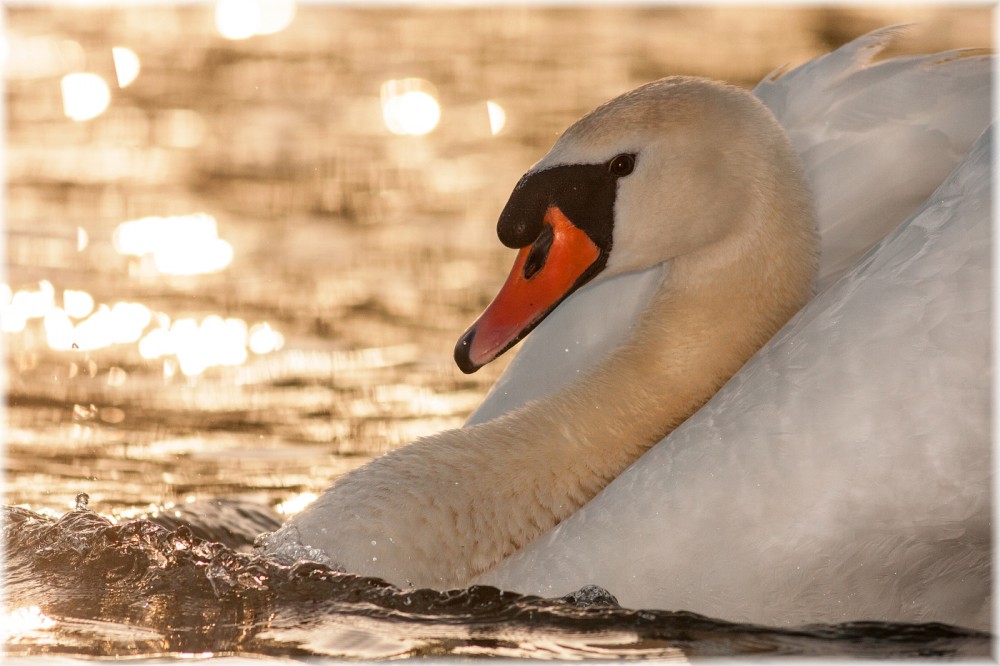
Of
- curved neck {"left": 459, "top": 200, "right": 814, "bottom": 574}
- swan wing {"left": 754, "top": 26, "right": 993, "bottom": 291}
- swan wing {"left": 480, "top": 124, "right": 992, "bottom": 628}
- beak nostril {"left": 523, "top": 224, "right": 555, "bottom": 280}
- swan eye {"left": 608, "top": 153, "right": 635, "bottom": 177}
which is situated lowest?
swan wing {"left": 480, "top": 124, "right": 992, "bottom": 628}

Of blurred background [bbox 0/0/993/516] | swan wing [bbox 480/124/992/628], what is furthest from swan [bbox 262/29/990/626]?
blurred background [bbox 0/0/993/516]

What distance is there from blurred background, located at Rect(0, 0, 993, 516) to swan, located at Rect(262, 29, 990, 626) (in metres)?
1.01

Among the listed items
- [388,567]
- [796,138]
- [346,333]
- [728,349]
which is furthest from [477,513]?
[346,333]

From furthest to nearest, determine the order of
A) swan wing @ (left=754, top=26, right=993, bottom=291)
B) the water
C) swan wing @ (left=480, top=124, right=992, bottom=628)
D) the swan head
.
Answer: swan wing @ (left=754, top=26, right=993, bottom=291)
the swan head
the water
swan wing @ (left=480, top=124, right=992, bottom=628)

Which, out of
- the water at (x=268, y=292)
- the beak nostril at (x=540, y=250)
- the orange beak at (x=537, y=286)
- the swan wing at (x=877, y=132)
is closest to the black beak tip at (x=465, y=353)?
the orange beak at (x=537, y=286)

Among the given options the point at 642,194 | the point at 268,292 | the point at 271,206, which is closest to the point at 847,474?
the point at 642,194

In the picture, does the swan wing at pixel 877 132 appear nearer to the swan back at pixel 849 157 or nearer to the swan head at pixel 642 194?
Answer: the swan back at pixel 849 157

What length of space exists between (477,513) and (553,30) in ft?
30.2

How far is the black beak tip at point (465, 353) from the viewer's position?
503 cm

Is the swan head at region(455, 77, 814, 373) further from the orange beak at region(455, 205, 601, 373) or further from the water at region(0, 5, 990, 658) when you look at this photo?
Result: the water at region(0, 5, 990, 658)

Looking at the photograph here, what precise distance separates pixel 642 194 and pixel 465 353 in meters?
0.71

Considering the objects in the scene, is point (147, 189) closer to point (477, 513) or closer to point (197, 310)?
point (197, 310)

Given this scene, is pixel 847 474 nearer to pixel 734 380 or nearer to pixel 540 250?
pixel 734 380

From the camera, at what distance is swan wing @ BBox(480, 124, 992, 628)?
4430mm
